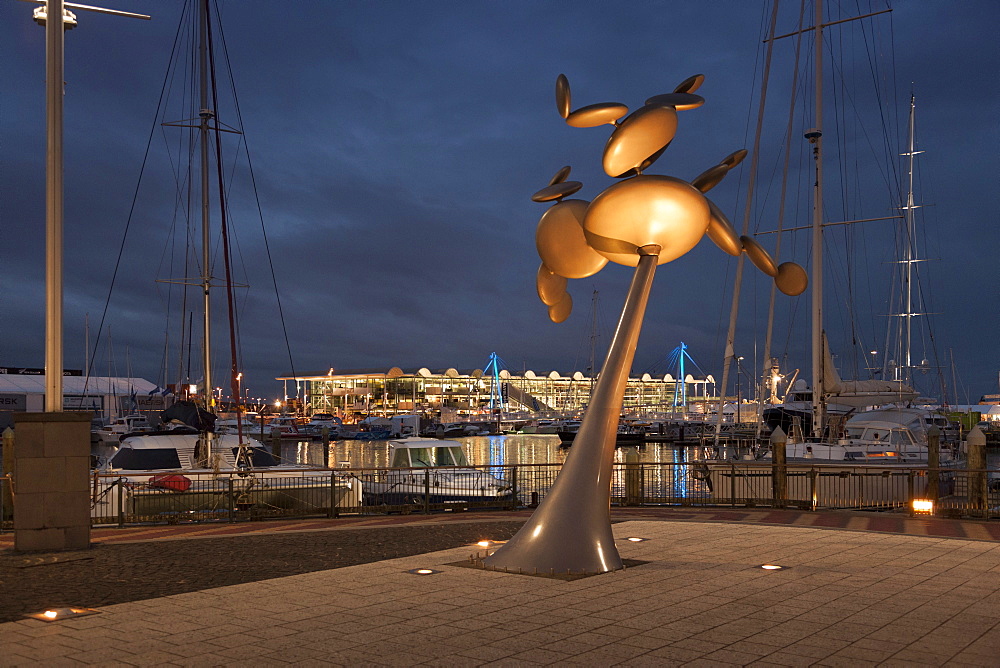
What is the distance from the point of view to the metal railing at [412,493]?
56.5 ft

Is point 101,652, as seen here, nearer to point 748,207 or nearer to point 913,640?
point 913,640

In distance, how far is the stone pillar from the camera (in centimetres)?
1195

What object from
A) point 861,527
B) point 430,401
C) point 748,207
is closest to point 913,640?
point 861,527

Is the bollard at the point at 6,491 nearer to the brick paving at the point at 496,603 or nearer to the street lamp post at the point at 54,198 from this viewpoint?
the brick paving at the point at 496,603

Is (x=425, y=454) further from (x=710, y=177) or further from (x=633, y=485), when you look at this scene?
(x=710, y=177)

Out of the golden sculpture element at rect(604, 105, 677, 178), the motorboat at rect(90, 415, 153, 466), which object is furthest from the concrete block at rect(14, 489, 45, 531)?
the motorboat at rect(90, 415, 153, 466)

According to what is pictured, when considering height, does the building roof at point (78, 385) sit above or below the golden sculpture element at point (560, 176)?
below

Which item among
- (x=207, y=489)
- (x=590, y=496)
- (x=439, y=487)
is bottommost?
(x=439, y=487)

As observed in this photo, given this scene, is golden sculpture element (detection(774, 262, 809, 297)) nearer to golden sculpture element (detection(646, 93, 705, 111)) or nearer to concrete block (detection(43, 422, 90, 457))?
golden sculpture element (detection(646, 93, 705, 111))

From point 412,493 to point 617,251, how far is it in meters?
12.9

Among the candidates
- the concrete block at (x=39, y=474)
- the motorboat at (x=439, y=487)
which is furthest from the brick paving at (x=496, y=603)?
the motorboat at (x=439, y=487)

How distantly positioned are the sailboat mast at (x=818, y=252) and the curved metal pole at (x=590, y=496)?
19.8 m

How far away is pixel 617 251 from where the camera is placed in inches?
452

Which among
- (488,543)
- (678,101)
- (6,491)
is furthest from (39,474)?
(678,101)
